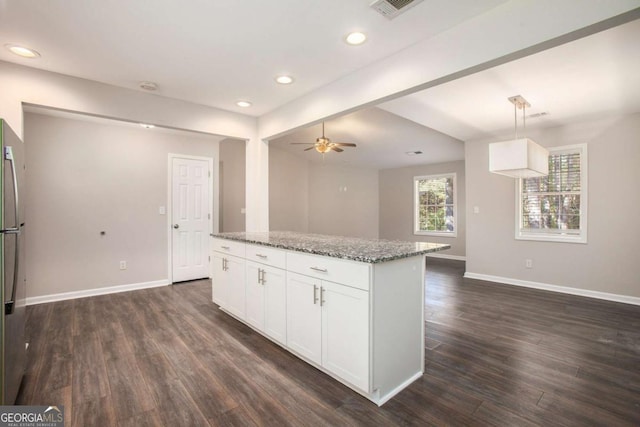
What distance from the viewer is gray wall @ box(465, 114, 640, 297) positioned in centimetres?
399

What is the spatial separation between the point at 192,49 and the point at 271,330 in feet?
7.97

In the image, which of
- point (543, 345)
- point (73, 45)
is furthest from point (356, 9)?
point (543, 345)

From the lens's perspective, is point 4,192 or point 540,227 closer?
point 4,192

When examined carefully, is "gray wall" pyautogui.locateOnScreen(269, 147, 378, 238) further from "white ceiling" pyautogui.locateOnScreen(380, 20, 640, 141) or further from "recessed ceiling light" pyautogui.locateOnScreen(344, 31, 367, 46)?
"recessed ceiling light" pyautogui.locateOnScreen(344, 31, 367, 46)

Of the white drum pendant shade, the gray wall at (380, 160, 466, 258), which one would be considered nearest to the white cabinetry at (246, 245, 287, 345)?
the white drum pendant shade

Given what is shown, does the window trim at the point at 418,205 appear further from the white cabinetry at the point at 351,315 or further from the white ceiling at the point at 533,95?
the white cabinetry at the point at 351,315

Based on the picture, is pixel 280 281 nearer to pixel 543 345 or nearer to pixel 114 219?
pixel 543 345

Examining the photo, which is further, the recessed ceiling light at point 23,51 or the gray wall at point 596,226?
the gray wall at point 596,226

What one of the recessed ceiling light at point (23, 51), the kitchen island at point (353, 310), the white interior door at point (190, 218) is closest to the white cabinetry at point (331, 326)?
the kitchen island at point (353, 310)

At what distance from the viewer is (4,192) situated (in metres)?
1.59

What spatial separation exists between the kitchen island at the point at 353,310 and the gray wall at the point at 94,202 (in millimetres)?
2874

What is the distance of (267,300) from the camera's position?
2.73m

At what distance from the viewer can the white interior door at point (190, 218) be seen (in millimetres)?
4891

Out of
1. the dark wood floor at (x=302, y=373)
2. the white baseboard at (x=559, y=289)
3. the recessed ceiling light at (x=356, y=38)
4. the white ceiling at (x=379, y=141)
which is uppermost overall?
the white ceiling at (x=379, y=141)
